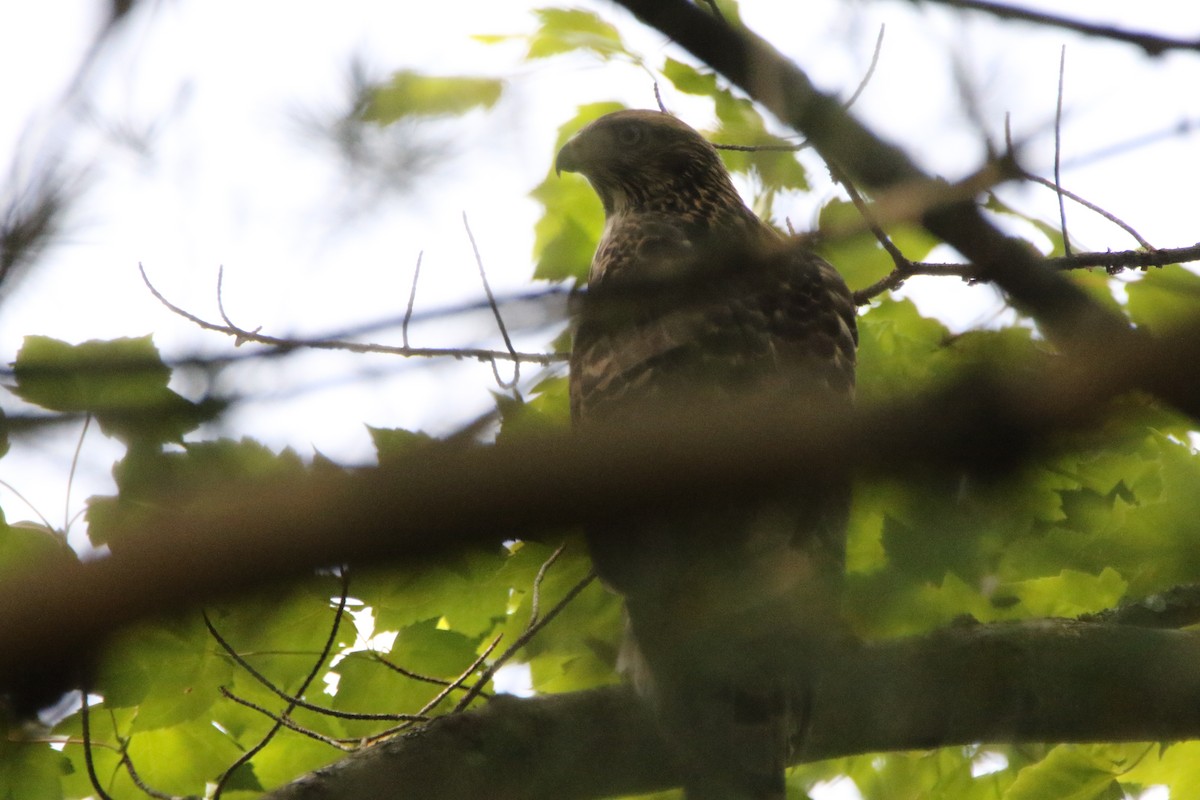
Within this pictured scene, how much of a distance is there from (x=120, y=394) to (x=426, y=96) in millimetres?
1268

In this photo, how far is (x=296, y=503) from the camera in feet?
3.73

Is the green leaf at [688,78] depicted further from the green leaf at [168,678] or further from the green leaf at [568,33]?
the green leaf at [168,678]

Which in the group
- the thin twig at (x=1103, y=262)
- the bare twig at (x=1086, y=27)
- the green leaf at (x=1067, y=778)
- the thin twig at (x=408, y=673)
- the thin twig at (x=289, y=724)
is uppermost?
the bare twig at (x=1086, y=27)

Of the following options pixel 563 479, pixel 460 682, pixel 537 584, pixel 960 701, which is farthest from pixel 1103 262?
pixel 563 479

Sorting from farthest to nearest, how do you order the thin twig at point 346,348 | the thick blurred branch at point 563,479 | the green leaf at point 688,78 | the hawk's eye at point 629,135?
the hawk's eye at point 629,135
the green leaf at point 688,78
the thin twig at point 346,348
the thick blurred branch at point 563,479

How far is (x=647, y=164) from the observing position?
5215mm

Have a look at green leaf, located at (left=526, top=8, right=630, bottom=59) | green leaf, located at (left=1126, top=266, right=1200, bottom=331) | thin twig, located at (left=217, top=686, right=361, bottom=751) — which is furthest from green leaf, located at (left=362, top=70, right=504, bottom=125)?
green leaf, located at (left=1126, top=266, right=1200, bottom=331)

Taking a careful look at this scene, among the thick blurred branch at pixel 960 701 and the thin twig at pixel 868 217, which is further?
the thick blurred branch at pixel 960 701

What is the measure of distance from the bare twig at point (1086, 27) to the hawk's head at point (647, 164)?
254 centimetres

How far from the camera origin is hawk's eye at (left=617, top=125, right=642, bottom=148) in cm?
511

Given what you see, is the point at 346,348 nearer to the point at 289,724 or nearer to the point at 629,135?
the point at 289,724

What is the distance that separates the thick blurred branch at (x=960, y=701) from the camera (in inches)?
116

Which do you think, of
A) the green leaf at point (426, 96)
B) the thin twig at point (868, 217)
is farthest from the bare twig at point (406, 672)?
the thin twig at point (868, 217)

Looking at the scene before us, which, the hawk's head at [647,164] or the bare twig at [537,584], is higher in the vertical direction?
the hawk's head at [647,164]
